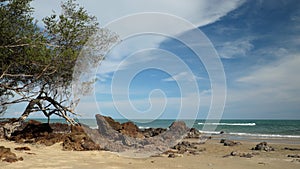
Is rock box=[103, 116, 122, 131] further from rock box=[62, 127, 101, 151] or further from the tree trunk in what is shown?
the tree trunk

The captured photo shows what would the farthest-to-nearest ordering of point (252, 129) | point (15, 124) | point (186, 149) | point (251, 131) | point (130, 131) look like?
point (252, 129) < point (251, 131) < point (130, 131) < point (15, 124) < point (186, 149)

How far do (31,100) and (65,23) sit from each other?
5301mm

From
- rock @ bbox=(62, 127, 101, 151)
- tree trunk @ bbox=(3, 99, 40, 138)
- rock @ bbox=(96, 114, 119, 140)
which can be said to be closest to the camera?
rock @ bbox=(62, 127, 101, 151)

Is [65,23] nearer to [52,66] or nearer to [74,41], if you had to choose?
[74,41]

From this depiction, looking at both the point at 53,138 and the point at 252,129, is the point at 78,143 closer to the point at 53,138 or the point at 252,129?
the point at 53,138

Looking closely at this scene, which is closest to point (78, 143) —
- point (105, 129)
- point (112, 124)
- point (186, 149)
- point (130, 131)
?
point (105, 129)

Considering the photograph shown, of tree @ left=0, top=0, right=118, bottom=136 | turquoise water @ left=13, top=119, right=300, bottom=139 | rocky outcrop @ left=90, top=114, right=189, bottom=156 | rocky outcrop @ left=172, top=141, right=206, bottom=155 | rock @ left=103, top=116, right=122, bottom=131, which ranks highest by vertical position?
tree @ left=0, top=0, right=118, bottom=136

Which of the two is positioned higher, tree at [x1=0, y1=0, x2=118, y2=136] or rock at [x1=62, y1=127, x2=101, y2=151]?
tree at [x1=0, y1=0, x2=118, y2=136]

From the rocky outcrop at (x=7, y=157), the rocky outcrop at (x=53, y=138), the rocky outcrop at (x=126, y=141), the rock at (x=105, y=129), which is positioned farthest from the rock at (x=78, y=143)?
the rocky outcrop at (x=7, y=157)

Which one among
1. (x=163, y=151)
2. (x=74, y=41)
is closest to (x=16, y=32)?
(x=74, y=41)

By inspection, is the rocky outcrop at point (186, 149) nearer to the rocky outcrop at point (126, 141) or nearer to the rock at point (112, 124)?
the rocky outcrop at point (126, 141)

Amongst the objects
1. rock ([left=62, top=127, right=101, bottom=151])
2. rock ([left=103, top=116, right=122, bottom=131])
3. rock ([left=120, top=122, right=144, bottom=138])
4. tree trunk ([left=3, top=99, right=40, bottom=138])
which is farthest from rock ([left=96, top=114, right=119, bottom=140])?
tree trunk ([left=3, top=99, right=40, bottom=138])

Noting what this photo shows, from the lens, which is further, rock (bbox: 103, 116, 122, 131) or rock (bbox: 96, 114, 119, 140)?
rock (bbox: 103, 116, 122, 131)

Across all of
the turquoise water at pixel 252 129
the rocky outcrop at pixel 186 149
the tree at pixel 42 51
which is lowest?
the turquoise water at pixel 252 129
